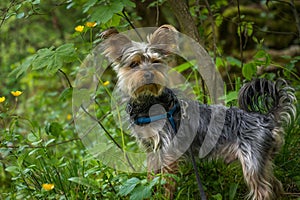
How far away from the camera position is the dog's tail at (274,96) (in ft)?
13.1

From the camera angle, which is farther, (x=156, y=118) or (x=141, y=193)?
(x=156, y=118)

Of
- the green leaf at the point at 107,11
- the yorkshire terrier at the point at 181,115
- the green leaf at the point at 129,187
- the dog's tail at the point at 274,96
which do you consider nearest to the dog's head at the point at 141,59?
the yorkshire terrier at the point at 181,115

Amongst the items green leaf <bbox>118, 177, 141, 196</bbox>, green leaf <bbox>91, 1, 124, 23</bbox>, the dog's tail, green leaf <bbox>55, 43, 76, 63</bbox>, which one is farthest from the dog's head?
green leaf <bbox>118, 177, 141, 196</bbox>

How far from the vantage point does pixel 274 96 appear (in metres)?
3.99

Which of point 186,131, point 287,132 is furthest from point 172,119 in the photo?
point 287,132

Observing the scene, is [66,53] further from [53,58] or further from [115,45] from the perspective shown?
[115,45]

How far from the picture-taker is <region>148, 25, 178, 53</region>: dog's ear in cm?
404

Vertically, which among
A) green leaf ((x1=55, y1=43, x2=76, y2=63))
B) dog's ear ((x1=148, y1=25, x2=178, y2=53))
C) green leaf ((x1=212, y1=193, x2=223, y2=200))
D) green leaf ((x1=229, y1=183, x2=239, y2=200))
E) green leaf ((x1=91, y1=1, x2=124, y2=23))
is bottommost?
green leaf ((x1=229, y1=183, x2=239, y2=200))

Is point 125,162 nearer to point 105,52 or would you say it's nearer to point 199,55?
point 105,52

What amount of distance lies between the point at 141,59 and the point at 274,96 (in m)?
1.16

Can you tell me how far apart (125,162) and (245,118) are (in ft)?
3.88

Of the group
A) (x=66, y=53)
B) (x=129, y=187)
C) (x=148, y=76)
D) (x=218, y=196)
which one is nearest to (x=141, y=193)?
(x=129, y=187)

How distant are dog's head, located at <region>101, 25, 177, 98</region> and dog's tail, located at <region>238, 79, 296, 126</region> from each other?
719mm

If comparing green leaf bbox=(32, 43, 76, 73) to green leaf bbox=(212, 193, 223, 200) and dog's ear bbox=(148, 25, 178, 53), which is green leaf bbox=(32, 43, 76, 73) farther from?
green leaf bbox=(212, 193, 223, 200)
